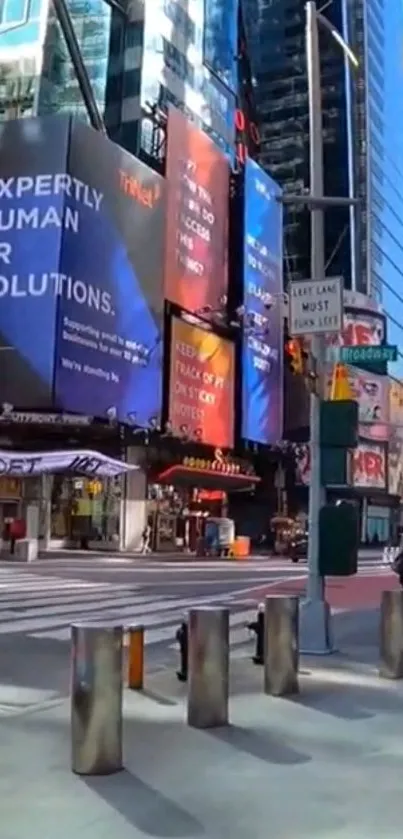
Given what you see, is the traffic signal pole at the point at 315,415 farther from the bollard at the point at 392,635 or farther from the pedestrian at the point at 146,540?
the pedestrian at the point at 146,540

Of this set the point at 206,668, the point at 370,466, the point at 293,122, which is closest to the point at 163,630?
the point at 206,668

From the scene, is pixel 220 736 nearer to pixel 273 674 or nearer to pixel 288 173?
pixel 273 674

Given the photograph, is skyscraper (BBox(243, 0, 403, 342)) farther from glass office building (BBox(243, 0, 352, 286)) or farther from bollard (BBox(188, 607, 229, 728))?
bollard (BBox(188, 607, 229, 728))

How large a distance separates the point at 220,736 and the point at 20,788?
182 centimetres

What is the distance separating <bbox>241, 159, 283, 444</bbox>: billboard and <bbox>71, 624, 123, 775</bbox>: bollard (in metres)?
47.6

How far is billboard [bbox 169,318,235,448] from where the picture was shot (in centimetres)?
4791

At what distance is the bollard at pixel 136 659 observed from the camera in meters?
8.59

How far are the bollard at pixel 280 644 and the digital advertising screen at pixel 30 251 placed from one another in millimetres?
31803

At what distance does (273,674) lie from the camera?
8.23m

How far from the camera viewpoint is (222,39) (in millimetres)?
61594

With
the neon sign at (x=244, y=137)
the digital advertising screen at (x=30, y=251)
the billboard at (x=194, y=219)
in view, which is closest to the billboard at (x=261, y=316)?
the billboard at (x=194, y=219)

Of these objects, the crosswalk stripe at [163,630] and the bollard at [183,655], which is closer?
the bollard at [183,655]

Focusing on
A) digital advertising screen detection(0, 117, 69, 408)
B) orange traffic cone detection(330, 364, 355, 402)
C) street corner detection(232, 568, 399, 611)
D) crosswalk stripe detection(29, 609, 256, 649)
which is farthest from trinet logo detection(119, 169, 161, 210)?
orange traffic cone detection(330, 364, 355, 402)

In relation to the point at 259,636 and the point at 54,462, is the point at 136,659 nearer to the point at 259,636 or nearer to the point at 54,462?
the point at 259,636
